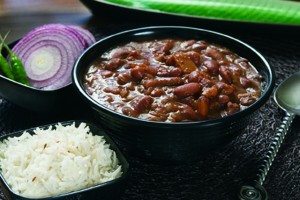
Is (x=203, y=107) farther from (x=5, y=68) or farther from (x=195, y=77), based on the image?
(x=5, y=68)

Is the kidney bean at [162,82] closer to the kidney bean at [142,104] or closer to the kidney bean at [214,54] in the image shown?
the kidney bean at [142,104]

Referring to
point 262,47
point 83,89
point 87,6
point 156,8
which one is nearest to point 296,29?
point 262,47

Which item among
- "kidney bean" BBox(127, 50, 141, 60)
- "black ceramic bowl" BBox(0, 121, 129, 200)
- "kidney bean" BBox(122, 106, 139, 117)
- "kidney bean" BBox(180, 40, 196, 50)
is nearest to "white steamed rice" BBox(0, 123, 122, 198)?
"black ceramic bowl" BBox(0, 121, 129, 200)

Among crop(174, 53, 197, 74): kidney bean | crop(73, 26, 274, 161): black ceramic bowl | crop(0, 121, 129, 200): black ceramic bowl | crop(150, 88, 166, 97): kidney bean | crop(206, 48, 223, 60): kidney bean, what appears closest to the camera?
crop(0, 121, 129, 200): black ceramic bowl

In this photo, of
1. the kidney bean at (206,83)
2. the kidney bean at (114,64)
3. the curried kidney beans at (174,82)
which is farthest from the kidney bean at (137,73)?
the kidney bean at (206,83)

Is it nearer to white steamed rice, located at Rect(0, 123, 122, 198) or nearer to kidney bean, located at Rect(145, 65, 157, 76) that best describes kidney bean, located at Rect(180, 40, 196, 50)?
kidney bean, located at Rect(145, 65, 157, 76)
